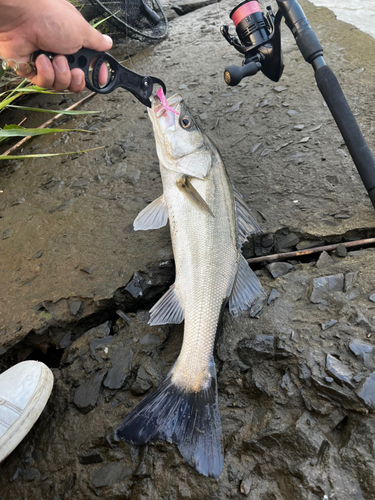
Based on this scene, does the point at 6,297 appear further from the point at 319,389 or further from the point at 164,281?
the point at 319,389

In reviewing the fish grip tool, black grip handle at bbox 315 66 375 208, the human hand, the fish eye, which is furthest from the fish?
black grip handle at bbox 315 66 375 208

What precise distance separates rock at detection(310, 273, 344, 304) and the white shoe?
5.20ft

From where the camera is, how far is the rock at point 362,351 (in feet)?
5.80

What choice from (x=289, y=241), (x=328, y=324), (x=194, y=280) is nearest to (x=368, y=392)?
(x=328, y=324)

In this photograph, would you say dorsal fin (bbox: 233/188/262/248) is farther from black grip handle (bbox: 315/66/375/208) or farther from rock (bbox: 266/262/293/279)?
black grip handle (bbox: 315/66/375/208)

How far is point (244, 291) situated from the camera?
209cm

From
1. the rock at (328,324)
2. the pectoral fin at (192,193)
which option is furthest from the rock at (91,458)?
the pectoral fin at (192,193)

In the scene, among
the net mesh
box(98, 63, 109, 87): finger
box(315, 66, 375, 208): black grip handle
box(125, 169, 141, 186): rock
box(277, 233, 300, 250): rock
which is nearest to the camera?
box(98, 63, 109, 87): finger

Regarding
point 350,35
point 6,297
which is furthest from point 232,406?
point 350,35

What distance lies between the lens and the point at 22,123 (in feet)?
13.5

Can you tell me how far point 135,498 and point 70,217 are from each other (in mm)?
1959

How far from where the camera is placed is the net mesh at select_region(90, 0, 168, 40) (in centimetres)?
488

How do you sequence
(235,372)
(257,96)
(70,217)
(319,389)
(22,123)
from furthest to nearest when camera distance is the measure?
(22,123) < (257,96) < (70,217) < (235,372) < (319,389)

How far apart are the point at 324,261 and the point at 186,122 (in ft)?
4.26
